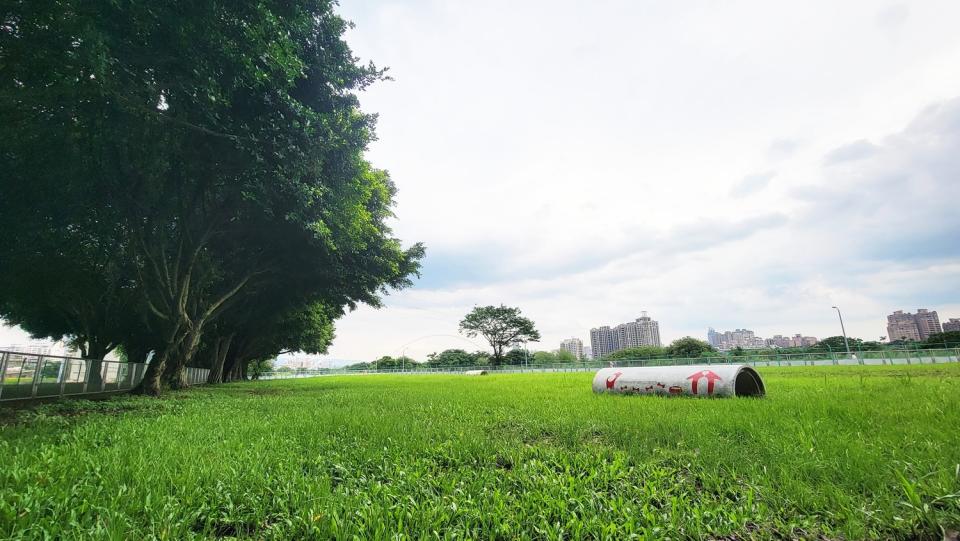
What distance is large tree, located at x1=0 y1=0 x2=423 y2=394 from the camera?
7.44m

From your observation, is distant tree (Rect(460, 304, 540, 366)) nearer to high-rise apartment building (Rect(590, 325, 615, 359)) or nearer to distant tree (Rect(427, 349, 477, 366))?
distant tree (Rect(427, 349, 477, 366))

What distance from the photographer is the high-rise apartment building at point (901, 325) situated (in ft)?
351

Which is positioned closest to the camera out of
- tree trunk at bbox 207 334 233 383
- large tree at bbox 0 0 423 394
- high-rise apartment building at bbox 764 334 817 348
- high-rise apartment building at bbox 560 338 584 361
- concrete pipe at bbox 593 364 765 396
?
large tree at bbox 0 0 423 394

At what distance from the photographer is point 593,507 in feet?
10.2

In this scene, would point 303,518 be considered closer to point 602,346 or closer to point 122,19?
point 122,19

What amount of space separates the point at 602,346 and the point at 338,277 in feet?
540

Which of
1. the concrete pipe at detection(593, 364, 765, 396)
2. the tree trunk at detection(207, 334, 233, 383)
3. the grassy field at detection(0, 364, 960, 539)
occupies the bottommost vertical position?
the grassy field at detection(0, 364, 960, 539)

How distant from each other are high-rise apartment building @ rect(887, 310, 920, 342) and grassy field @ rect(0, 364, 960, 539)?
149 meters

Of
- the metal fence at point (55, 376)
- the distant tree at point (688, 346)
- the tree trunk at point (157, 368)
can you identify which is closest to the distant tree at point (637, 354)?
the distant tree at point (688, 346)

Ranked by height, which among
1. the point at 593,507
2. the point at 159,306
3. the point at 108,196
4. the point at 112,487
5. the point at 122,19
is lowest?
the point at 593,507

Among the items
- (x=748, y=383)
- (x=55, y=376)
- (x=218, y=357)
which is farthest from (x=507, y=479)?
(x=218, y=357)

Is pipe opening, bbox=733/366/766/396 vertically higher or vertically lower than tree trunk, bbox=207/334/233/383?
lower

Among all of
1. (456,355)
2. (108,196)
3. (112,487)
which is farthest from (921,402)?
(456,355)

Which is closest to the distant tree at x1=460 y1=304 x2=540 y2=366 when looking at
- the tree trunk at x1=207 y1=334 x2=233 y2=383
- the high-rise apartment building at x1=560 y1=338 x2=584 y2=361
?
the tree trunk at x1=207 y1=334 x2=233 y2=383
